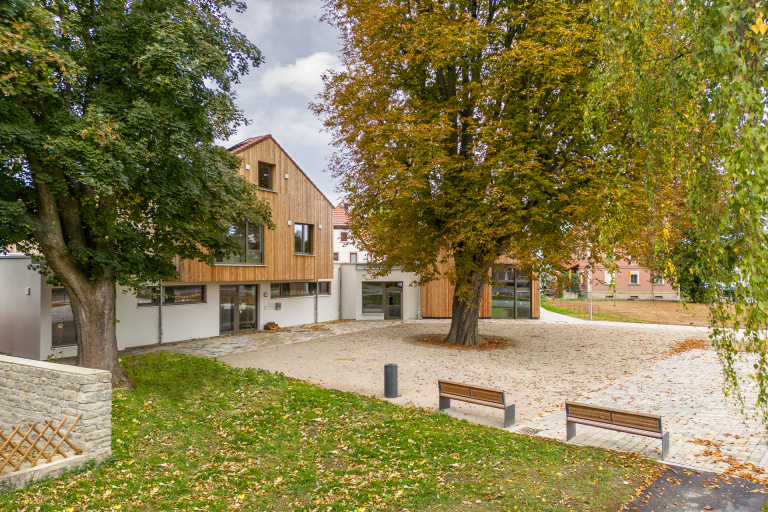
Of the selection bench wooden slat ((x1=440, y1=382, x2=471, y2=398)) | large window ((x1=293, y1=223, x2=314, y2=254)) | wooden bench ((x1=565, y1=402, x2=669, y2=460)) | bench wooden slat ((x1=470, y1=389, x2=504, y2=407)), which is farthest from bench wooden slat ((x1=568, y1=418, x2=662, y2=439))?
→ large window ((x1=293, y1=223, x2=314, y2=254))

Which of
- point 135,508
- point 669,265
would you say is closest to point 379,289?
point 135,508

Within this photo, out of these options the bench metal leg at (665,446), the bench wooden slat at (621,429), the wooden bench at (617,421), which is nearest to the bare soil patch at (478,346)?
the wooden bench at (617,421)

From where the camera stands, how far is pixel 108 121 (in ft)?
30.8

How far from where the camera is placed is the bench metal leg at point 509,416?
30.0 ft

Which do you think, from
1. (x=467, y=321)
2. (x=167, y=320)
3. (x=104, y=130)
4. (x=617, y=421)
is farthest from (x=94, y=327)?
(x=467, y=321)

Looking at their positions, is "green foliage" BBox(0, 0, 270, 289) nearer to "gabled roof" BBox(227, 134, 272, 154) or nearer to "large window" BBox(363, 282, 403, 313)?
"gabled roof" BBox(227, 134, 272, 154)

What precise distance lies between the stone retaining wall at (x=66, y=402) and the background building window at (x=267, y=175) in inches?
566

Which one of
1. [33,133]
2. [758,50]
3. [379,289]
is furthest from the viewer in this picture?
[379,289]

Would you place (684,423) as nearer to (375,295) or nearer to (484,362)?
(484,362)

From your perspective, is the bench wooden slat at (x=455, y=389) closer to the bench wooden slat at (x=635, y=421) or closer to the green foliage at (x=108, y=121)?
the bench wooden slat at (x=635, y=421)

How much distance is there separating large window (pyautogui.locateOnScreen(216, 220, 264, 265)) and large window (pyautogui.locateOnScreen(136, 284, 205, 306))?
1796 millimetres

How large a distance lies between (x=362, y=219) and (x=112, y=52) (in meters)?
9.57

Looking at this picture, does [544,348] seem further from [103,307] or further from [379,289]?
[103,307]

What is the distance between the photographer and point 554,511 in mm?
5742
